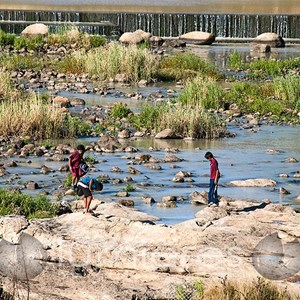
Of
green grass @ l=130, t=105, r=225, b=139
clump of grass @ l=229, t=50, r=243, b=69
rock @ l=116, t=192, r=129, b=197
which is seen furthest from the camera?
clump of grass @ l=229, t=50, r=243, b=69

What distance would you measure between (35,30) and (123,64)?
14538mm

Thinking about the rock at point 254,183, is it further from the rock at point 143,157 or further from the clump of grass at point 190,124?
the clump of grass at point 190,124

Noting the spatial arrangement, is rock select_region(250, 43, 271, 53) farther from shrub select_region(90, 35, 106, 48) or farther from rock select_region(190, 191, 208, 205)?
rock select_region(190, 191, 208, 205)

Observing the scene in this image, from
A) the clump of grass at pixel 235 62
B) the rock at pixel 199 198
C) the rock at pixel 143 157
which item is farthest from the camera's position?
the clump of grass at pixel 235 62

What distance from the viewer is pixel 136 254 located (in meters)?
12.3

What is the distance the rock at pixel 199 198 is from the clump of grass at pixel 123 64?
17073mm

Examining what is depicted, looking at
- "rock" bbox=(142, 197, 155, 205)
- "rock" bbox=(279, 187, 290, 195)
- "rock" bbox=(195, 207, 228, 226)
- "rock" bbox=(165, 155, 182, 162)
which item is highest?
"rock" bbox=(195, 207, 228, 226)

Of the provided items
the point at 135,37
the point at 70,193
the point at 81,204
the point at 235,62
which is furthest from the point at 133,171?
the point at 135,37

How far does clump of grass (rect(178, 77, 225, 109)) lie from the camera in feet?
93.7

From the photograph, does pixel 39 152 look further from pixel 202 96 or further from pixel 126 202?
pixel 202 96

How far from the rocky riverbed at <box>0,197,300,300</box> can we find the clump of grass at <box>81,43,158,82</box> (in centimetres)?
2160

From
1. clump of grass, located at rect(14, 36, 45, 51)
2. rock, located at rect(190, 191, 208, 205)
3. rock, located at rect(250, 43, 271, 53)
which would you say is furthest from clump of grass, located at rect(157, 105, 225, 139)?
rock, located at rect(250, 43, 271, 53)

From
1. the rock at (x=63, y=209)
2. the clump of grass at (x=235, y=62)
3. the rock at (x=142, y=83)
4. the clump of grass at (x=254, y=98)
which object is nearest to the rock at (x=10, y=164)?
the rock at (x=63, y=209)

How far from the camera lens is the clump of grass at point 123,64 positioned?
115 feet
